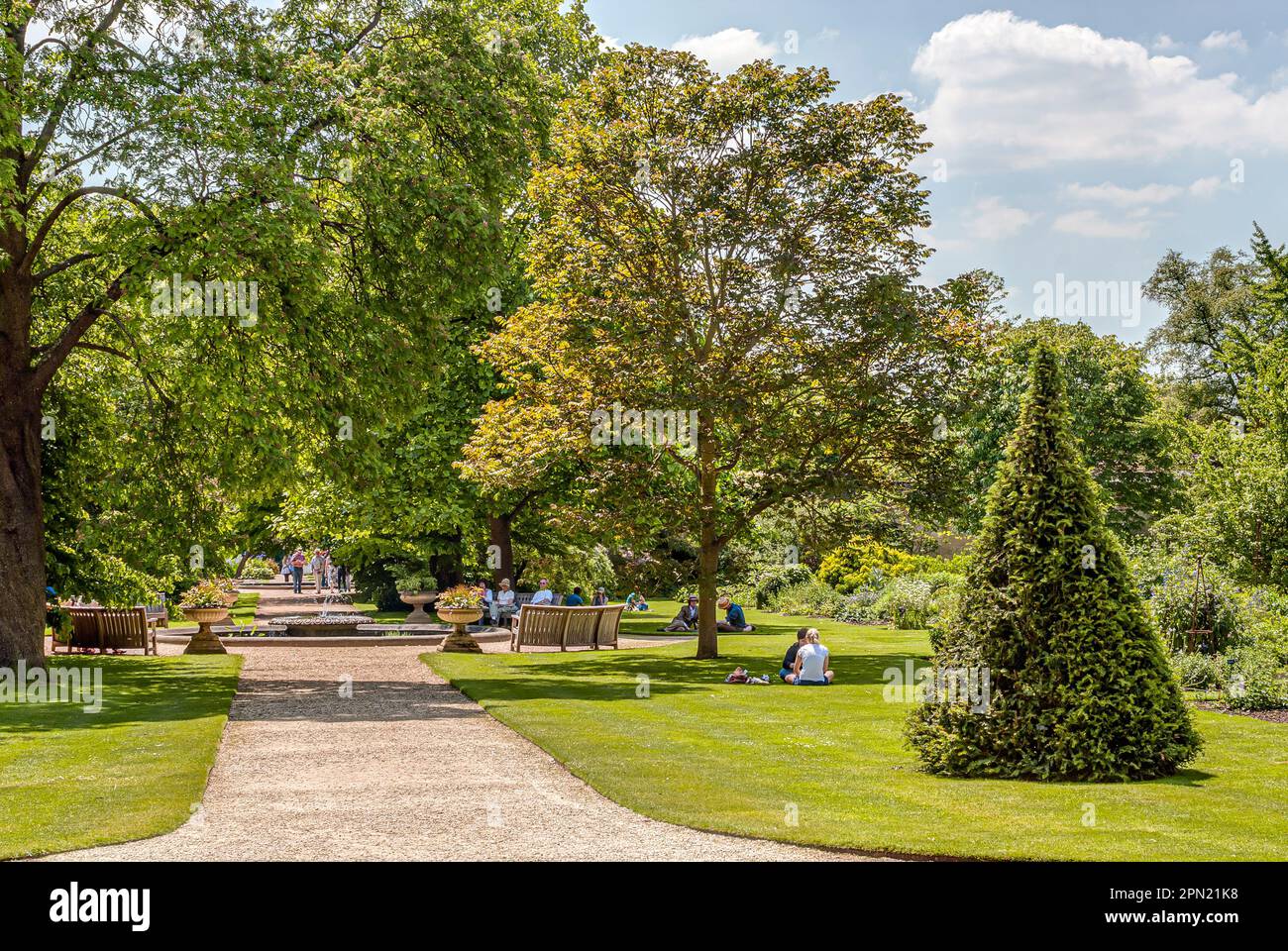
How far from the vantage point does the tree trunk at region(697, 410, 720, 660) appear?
2397cm

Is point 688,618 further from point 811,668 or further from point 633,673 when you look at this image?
point 811,668

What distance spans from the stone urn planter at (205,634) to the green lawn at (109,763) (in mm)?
5839

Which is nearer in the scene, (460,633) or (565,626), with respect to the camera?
(460,633)

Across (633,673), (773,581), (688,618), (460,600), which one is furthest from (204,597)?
(773,581)

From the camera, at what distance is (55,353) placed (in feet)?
63.5

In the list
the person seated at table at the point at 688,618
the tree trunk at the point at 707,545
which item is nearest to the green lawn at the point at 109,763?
the tree trunk at the point at 707,545

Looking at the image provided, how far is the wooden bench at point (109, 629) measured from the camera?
24.8 metres

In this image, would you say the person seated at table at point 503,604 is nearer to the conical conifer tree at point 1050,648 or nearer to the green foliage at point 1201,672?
the green foliage at point 1201,672

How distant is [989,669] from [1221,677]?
815 cm

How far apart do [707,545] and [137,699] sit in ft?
37.3

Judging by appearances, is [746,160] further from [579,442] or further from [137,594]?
[137,594]

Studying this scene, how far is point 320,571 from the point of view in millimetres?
54156

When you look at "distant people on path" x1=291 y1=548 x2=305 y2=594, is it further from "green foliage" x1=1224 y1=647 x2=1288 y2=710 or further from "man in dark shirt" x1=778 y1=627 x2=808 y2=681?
"green foliage" x1=1224 y1=647 x2=1288 y2=710

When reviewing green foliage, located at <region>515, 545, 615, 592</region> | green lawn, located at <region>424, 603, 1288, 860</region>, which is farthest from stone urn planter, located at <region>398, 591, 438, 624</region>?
green lawn, located at <region>424, 603, 1288, 860</region>
